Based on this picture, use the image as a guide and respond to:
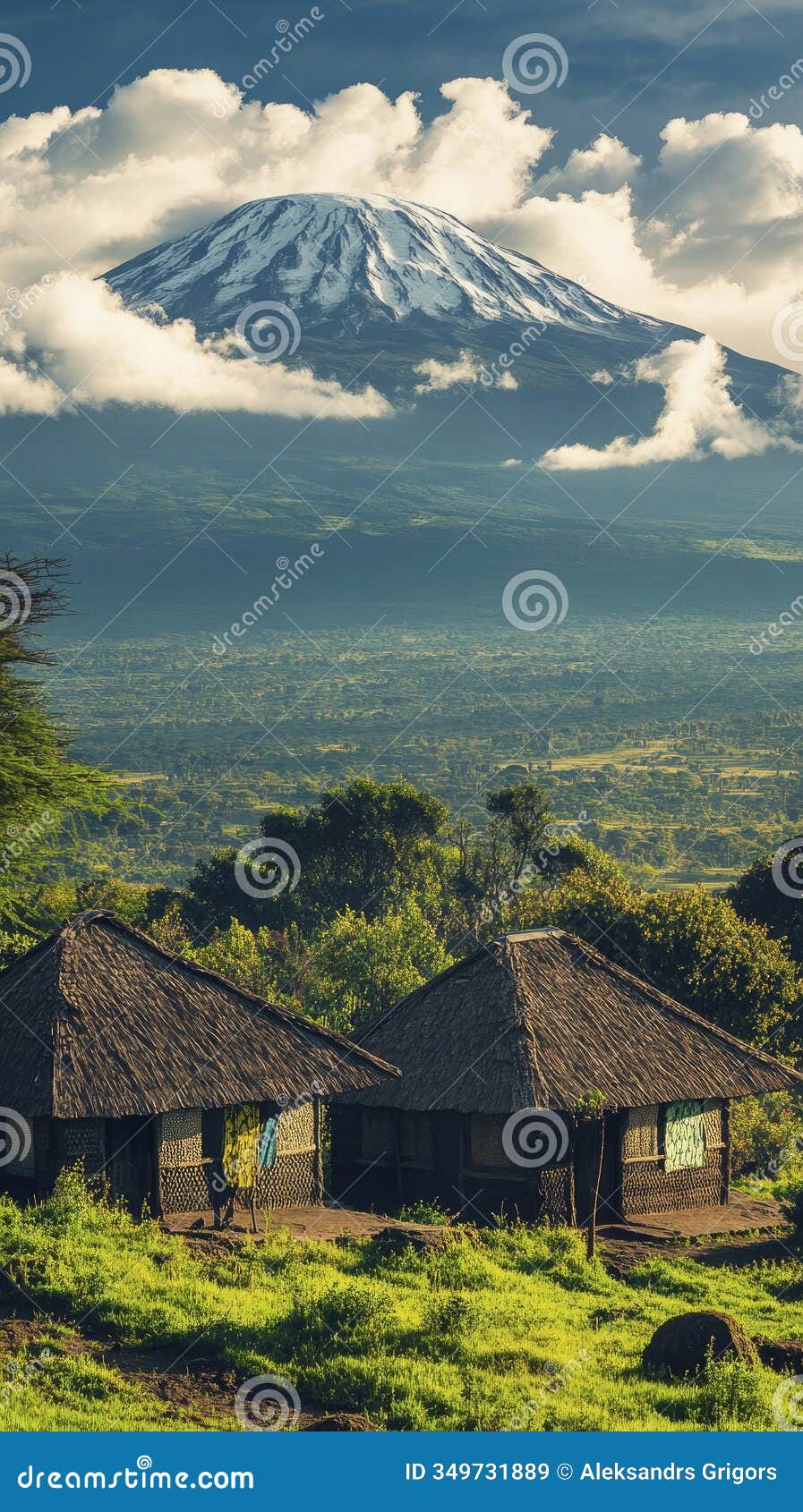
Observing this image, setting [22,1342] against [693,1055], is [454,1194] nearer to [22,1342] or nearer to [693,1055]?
[693,1055]

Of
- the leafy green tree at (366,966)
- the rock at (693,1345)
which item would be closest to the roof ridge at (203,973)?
the rock at (693,1345)

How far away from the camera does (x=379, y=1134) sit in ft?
95.9

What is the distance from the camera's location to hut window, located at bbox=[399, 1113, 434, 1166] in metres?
28.3

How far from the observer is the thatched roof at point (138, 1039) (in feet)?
78.5

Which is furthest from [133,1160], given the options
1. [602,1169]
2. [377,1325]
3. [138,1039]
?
[602,1169]

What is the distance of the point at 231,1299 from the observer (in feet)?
63.8

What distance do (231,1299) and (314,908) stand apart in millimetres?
44100

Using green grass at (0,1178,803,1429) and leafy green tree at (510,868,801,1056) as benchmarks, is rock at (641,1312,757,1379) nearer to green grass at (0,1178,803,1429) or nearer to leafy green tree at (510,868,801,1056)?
green grass at (0,1178,803,1429)

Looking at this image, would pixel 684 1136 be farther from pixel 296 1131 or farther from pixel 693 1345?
pixel 693 1345

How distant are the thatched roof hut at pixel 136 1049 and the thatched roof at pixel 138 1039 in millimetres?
20

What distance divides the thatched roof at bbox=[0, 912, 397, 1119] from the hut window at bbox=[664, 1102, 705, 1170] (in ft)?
17.8

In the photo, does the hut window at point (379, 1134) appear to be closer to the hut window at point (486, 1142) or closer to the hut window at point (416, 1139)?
the hut window at point (416, 1139)

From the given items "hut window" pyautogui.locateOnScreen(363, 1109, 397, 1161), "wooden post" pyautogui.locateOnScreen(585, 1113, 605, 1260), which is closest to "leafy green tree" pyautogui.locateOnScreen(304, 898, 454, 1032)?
"hut window" pyautogui.locateOnScreen(363, 1109, 397, 1161)
